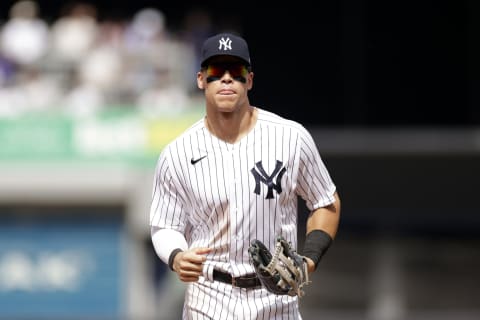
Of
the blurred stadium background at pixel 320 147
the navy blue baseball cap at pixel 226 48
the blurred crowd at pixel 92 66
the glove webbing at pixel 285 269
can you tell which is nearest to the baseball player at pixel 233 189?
the navy blue baseball cap at pixel 226 48

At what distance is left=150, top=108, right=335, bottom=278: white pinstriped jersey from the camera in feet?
18.1

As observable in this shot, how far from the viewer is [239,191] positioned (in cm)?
550

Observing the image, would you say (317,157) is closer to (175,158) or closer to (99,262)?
(175,158)

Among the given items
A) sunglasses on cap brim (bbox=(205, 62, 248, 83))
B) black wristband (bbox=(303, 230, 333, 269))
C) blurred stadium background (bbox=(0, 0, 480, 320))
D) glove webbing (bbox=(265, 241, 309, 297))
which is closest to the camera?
glove webbing (bbox=(265, 241, 309, 297))

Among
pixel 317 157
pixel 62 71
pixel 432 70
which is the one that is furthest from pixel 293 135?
pixel 432 70

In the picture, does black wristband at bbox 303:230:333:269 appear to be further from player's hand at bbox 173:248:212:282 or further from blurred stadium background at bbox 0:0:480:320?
blurred stadium background at bbox 0:0:480:320

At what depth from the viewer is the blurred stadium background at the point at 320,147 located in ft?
59.2

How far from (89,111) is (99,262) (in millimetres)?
3059

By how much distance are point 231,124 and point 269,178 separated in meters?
0.28

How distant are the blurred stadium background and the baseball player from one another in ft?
40.0

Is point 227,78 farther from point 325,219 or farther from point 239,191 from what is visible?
point 325,219

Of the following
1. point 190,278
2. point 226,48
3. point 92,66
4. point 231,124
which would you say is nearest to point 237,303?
point 190,278

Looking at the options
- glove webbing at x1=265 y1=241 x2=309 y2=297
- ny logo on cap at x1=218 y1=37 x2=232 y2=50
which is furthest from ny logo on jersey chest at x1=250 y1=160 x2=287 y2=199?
ny logo on cap at x1=218 y1=37 x2=232 y2=50

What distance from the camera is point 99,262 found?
2012cm
